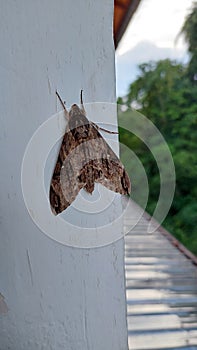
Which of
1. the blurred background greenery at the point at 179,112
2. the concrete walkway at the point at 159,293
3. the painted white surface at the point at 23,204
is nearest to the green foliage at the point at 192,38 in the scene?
the blurred background greenery at the point at 179,112

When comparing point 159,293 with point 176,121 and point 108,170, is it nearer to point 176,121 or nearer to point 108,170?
point 108,170

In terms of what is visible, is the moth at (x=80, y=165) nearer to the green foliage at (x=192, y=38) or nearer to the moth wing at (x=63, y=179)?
the moth wing at (x=63, y=179)

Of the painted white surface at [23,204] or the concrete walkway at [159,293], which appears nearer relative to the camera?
the painted white surface at [23,204]

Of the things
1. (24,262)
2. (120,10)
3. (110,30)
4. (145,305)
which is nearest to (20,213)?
(24,262)

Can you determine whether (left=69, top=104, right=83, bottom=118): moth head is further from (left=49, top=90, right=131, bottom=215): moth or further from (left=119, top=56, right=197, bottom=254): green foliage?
(left=119, top=56, right=197, bottom=254): green foliage

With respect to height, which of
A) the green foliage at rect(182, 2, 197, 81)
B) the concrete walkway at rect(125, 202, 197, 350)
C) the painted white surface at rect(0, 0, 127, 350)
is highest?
the green foliage at rect(182, 2, 197, 81)

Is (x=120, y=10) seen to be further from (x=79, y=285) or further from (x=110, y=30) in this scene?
(x=79, y=285)

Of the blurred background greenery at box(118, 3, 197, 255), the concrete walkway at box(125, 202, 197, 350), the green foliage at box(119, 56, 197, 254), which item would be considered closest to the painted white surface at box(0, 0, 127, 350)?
the concrete walkway at box(125, 202, 197, 350)
